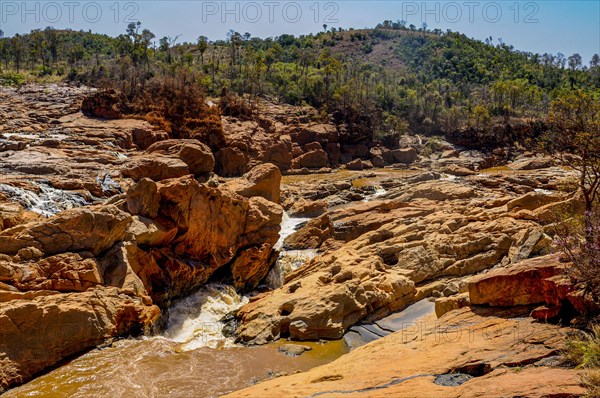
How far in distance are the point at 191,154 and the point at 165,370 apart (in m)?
14.8

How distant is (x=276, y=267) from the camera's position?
25.6 metres

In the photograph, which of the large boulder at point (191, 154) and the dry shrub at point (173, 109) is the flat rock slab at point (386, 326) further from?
the dry shrub at point (173, 109)

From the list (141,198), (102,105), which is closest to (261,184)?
(141,198)

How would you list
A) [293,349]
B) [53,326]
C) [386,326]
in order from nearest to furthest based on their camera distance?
[53,326]
[293,349]
[386,326]

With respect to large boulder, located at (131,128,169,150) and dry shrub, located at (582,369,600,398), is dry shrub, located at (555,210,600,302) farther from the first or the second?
large boulder, located at (131,128,169,150)

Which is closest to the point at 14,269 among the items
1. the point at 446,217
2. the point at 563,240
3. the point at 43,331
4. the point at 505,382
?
the point at 43,331

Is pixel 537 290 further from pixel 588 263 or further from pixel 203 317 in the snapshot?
pixel 203 317

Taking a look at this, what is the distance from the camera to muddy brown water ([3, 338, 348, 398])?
12203 mm

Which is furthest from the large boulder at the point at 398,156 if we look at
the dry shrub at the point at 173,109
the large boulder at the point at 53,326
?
the large boulder at the point at 53,326

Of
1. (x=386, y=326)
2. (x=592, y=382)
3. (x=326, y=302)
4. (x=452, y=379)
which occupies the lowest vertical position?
(x=386, y=326)

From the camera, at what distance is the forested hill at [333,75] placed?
7456 cm

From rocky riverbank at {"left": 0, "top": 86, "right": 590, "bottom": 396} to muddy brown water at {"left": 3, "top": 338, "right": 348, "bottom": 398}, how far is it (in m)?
0.44

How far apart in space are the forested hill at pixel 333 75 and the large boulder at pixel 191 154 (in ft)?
98.7

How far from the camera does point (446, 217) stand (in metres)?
23.3
